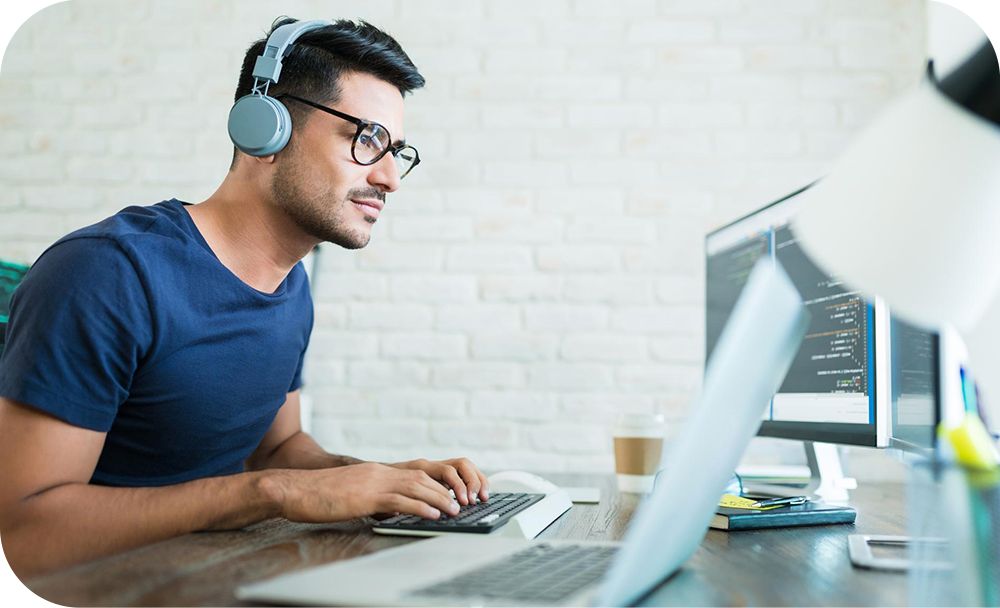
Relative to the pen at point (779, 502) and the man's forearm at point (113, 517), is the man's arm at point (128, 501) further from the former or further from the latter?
the pen at point (779, 502)

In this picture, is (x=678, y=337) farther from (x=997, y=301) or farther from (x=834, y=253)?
(x=834, y=253)

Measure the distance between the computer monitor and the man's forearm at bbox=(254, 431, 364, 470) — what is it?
2.48ft

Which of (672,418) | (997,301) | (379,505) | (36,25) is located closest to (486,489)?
(379,505)

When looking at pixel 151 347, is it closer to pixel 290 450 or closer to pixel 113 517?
pixel 113 517

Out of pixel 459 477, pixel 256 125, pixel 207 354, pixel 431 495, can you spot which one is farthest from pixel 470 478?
pixel 256 125

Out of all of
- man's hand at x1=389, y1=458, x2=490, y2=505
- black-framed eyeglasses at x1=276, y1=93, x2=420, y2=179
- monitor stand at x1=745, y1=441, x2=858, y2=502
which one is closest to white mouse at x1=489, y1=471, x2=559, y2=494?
man's hand at x1=389, y1=458, x2=490, y2=505

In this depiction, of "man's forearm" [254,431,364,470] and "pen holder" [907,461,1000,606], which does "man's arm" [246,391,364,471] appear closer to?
"man's forearm" [254,431,364,470]

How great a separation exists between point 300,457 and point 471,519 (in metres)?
0.65

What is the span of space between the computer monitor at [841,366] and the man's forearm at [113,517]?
2.64 feet

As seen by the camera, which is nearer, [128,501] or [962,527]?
[962,527]

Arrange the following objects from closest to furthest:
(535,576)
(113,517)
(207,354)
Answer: (535,576)
(113,517)
(207,354)

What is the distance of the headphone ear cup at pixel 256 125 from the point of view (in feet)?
4.17

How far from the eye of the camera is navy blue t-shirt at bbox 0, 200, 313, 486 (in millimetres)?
958

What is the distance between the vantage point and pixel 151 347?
107 centimetres
